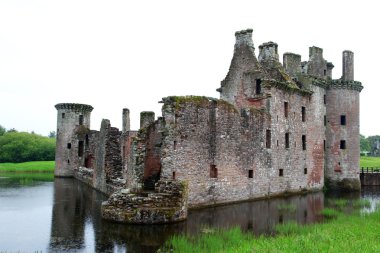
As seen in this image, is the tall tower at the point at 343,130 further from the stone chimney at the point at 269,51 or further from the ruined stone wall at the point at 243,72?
the ruined stone wall at the point at 243,72

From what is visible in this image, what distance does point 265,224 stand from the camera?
17328 mm

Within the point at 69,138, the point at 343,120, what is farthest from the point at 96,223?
the point at 69,138

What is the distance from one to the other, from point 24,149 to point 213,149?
198ft

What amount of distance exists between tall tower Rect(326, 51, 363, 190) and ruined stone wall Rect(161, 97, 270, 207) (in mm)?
11527

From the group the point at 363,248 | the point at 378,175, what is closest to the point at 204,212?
the point at 363,248

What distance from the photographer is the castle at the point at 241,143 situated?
20984mm

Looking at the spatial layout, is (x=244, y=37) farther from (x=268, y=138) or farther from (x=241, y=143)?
(x=241, y=143)

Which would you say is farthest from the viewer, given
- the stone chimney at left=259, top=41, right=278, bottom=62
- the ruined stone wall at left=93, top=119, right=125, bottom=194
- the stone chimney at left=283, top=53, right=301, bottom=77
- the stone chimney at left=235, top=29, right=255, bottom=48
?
the stone chimney at left=283, top=53, right=301, bottom=77

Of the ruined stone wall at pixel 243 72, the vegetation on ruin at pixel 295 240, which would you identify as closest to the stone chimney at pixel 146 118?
the ruined stone wall at pixel 243 72

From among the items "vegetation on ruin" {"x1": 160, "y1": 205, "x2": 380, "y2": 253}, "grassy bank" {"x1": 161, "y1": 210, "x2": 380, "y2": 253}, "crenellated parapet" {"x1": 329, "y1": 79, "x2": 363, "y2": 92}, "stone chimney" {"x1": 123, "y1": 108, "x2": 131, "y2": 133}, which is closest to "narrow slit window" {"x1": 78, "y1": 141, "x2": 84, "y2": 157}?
"stone chimney" {"x1": 123, "y1": 108, "x2": 131, "y2": 133}

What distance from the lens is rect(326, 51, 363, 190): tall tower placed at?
3506 cm

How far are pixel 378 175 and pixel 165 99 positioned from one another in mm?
26796

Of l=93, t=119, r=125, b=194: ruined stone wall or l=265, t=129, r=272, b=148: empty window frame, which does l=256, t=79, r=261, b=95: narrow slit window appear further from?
l=93, t=119, r=125, b=194: ruined stone wall

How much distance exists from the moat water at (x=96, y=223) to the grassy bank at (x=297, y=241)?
3.70 ft
